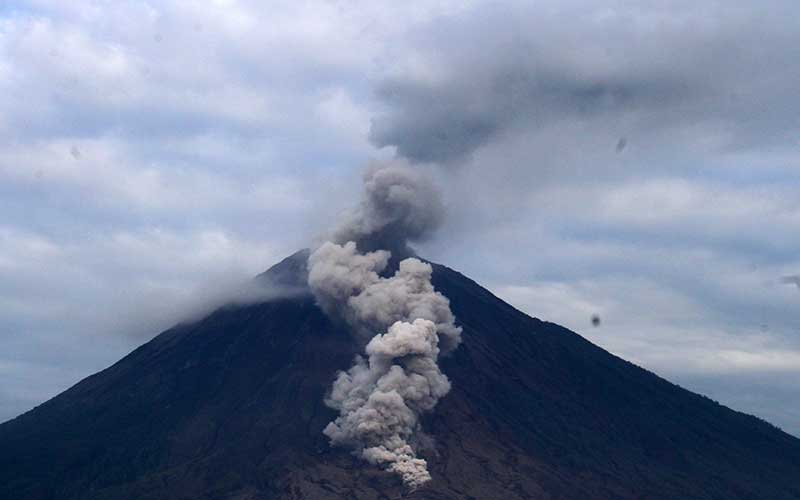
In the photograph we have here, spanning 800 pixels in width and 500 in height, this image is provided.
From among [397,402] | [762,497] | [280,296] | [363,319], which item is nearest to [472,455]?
[397,402]

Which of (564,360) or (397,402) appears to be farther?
(564,360)

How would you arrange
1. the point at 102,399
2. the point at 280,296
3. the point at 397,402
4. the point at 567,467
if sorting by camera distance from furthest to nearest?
the point at 280,296, the point at 102,399, the point at 567,467, the point at 397,402

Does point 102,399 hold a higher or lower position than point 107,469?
higher

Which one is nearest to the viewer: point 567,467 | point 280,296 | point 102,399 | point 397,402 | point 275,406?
point 397,402

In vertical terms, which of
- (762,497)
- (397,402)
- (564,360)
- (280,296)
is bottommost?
(762,497)

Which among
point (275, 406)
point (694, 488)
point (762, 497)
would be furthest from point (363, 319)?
point (762, 497)

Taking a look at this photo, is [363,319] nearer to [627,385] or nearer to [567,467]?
[567,467]

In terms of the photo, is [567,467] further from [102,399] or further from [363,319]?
[102,399]
